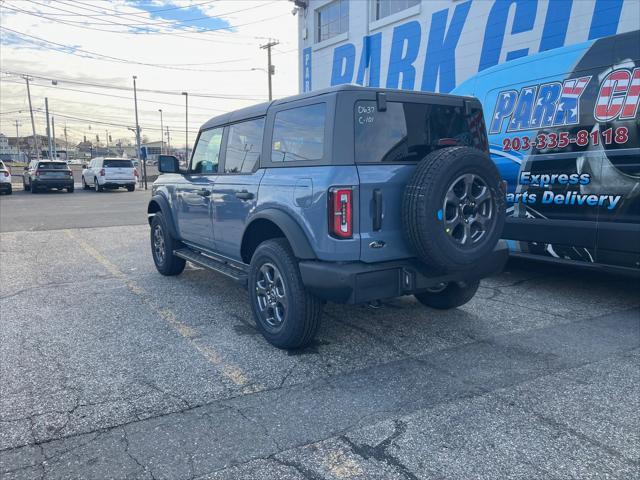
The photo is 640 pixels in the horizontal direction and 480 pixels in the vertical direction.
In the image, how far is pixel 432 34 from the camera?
41.0 ft

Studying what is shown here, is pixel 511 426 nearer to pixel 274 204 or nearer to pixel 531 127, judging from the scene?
pixel 274 204

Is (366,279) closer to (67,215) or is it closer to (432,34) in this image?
(432,34)

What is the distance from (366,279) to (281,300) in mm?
814

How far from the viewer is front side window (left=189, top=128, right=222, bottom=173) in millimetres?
5145

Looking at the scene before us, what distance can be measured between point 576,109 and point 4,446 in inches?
210

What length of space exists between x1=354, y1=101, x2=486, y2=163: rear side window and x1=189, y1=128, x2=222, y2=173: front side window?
208 cm

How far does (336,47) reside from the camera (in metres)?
15.9

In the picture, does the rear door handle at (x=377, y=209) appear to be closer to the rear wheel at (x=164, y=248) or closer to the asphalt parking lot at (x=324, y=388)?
the asphalt parking lot at (x=324, y=388)

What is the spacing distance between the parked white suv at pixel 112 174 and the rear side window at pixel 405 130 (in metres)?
23.0

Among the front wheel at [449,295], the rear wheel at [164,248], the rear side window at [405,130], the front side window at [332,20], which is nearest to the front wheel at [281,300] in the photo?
the rear side window at [405,130]

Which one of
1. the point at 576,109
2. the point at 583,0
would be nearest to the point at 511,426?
the point at 576,109

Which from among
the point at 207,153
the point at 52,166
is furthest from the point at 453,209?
the point at 52,166

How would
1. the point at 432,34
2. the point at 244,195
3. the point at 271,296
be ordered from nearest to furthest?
the point at 271,296 < the point at 244,195 < the point at 432,34

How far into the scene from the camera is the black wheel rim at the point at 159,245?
6418 mm
